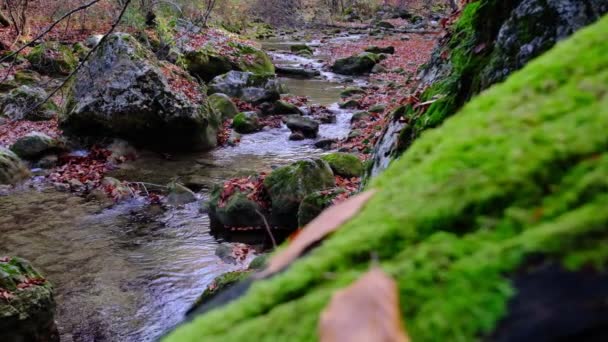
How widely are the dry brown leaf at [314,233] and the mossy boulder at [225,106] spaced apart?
1282 centimetres

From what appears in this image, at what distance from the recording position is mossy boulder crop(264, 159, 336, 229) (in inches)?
296

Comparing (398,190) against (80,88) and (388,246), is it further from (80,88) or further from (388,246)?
(80,88)

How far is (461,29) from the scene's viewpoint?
3809mm

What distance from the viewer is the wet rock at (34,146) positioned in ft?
34.5

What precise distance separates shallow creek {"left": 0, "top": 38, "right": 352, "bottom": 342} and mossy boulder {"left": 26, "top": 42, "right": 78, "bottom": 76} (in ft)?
31.7

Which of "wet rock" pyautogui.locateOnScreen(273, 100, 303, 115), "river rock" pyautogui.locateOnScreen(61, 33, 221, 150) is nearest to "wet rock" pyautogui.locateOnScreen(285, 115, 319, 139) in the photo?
"wet rock" pyautogui.locateOnScreen(273, 100, 303, 115)

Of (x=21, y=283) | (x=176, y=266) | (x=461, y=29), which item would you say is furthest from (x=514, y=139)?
(x=176, y=266)

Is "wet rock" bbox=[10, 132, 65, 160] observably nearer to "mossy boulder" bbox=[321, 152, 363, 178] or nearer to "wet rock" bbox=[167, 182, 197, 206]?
"wet rock" bbox=[167, 182, 197, 206]

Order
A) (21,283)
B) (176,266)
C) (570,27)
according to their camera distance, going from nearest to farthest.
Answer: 1. (570,27)
2. (21,283)
3. (176,266)

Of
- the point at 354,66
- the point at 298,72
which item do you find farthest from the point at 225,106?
the point at 354,66

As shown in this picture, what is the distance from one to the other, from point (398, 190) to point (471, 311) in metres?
0.47

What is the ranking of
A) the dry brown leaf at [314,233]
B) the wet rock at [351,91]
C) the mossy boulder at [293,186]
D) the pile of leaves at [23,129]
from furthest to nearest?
the wet rock at [351,91] → the pile of leaves at [23,129] → the mossy boulder at [293,186] → the dry brown leaf at [314,233]

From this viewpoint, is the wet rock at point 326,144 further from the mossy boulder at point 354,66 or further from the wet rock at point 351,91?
→ the mossy boulder at point 354,66

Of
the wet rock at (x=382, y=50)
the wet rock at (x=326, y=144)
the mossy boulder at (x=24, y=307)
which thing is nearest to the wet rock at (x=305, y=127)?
the wet rock at (x=326, y=144)
